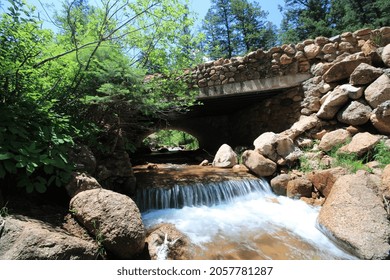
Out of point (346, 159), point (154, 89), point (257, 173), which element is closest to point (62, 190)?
point (154, 89)

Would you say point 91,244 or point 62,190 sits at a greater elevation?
point 62,190

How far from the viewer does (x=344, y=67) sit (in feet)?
16.1

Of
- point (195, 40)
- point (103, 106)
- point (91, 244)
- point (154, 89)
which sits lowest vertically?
point (91, 244)

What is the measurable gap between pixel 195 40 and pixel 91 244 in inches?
135

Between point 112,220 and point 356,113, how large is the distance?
4911 mm

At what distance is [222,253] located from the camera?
98.6 inches

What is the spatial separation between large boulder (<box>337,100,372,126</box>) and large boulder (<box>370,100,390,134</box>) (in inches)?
7.0

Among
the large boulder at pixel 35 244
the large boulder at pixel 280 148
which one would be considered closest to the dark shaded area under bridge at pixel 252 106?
the large boulder at pixel 280 148

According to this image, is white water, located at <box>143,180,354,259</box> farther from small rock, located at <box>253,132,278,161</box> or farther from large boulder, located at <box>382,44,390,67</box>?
large boulder, located at <box>382,44,390,67</box>

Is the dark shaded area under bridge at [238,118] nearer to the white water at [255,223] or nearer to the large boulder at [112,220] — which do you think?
the white water at [255,223]

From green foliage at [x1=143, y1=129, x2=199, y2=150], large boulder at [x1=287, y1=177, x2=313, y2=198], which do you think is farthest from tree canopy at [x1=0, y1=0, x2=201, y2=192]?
green foliage at [x1=143, y1=129, x2=199, y2=150]

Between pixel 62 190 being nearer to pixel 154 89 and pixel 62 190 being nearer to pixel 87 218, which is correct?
pixel 87 218

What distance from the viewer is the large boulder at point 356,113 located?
4.30m

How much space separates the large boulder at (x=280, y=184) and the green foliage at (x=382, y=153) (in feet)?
4.96
